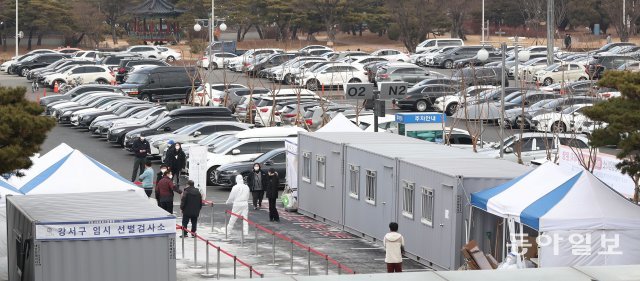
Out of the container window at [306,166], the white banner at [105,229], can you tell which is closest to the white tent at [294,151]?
the container window at [306,166]

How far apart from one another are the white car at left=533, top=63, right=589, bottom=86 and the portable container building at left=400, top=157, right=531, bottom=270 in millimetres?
36855

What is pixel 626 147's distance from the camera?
20.6 meters

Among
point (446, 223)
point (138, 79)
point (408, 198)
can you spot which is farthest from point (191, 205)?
point (138, 79)

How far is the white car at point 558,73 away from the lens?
60.1 m

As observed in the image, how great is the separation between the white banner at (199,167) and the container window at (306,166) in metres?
2.63

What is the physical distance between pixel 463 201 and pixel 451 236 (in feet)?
2.12

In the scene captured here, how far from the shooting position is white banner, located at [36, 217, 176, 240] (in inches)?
701

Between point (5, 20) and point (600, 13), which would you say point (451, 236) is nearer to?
point (5, 20)

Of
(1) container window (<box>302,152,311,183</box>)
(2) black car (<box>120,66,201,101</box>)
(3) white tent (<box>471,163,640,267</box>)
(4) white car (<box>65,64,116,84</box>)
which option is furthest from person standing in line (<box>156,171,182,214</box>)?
(4) white car (<box>65,64,116,84</box>)

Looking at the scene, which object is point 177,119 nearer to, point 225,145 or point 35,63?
point 225,145

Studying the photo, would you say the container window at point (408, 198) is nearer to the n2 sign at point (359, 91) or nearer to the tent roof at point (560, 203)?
the tent roof at point (560, 203)

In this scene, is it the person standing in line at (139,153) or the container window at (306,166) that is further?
the person standing in line at (139,153)

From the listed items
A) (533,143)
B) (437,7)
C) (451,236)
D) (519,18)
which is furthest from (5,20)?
(451,236)

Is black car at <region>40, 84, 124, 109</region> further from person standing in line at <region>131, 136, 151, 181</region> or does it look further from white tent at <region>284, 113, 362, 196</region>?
white tent at <region>284, 113, 362, 196</region>
